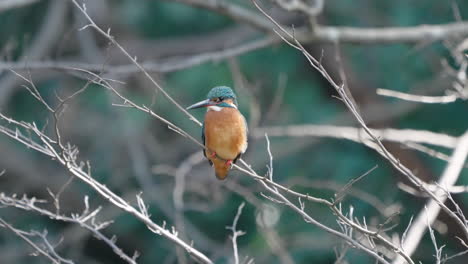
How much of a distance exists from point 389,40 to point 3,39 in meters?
4.66

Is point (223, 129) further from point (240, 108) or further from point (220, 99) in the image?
point (240, 108)

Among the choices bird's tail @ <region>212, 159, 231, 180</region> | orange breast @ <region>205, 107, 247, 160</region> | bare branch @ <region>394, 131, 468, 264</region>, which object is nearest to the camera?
bare branch @ <region>394, 131, 468, 264</region>

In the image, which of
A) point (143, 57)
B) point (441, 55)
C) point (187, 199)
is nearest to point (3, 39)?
point (143, 57)

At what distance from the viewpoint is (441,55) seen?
7.51 meters

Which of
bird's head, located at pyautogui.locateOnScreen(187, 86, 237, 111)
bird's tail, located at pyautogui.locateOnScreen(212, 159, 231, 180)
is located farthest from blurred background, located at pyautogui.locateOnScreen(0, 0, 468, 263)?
bird's head, located at pyautogui.locateOnScreen(187, 86, 237, 111)

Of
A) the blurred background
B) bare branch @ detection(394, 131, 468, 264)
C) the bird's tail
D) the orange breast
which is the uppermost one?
the orange breast

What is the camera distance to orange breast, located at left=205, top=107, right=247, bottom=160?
3959 mm

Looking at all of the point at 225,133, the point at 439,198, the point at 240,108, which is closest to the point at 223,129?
the point at 225,133

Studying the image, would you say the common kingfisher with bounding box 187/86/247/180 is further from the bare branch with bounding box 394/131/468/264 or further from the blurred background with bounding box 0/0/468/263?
the blurred background with bounding box 0/0/468/263

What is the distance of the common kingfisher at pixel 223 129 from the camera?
396cm

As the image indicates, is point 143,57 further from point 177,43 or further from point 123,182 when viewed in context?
point 123,182

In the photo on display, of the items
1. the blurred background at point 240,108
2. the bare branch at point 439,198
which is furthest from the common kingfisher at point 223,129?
the blurred background at point 240,108

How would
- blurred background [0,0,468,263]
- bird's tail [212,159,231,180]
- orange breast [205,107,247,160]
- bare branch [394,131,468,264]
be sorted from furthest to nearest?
blurred background [0,0,468,263] → bird's tail [212,159,231,180] → orange breast [205,107,247,160] → bare branch [394,131,468,264]

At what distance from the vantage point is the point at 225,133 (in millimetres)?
3959
